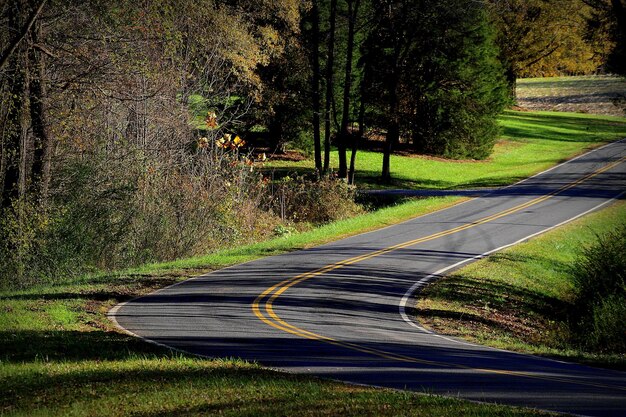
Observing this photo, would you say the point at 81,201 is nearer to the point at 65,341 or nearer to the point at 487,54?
the point at 65,341

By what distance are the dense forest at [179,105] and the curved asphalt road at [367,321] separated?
4.53m

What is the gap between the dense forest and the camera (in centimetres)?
2245

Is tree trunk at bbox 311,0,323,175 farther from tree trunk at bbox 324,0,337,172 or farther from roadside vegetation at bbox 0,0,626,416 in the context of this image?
tree trunk at bbox 324,0,337,172

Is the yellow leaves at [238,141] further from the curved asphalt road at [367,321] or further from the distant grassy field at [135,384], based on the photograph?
the distant grassy field at [135,384]

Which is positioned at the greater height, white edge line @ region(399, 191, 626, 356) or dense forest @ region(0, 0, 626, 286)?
dense forest @ region(0, 0, 626, 286)

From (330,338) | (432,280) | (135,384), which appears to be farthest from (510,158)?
(135,384)

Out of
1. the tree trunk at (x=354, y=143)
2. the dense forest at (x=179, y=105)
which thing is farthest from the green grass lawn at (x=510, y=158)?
the tree trunk at (x=354, y=143)

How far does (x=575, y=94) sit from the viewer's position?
9900 centimetres

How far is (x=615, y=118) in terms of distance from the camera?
82.6m

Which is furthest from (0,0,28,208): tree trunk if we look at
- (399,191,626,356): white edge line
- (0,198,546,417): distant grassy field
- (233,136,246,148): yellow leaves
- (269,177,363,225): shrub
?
(269,177,363,225): shrub

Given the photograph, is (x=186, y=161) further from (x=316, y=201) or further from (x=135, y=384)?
(x=135, y=384)

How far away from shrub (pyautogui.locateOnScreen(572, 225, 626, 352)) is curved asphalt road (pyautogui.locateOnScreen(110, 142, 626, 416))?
422cm

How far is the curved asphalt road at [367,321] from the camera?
36.5 ft

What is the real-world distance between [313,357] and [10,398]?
4.91 meters
